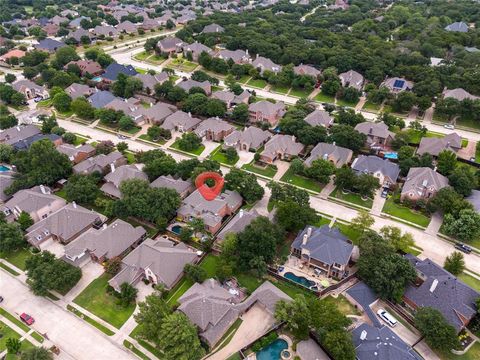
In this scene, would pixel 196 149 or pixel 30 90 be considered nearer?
pixel 196 149

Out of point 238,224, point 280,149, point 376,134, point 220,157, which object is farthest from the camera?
point 376,134

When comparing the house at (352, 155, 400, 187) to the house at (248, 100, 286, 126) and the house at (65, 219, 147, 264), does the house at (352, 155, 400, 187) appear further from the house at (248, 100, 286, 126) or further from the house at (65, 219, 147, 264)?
the house at (65, 219, 147, 264)

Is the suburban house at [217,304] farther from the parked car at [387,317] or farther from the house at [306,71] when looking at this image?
the house at [306,71]

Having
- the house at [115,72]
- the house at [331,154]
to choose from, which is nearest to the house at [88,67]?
the house at [115,72]

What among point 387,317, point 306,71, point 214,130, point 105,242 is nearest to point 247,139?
point 214,130

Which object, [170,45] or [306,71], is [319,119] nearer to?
[306,71]

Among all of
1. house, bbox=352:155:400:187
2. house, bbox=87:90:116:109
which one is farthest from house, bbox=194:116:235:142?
house, bbox=352:155:400:187
